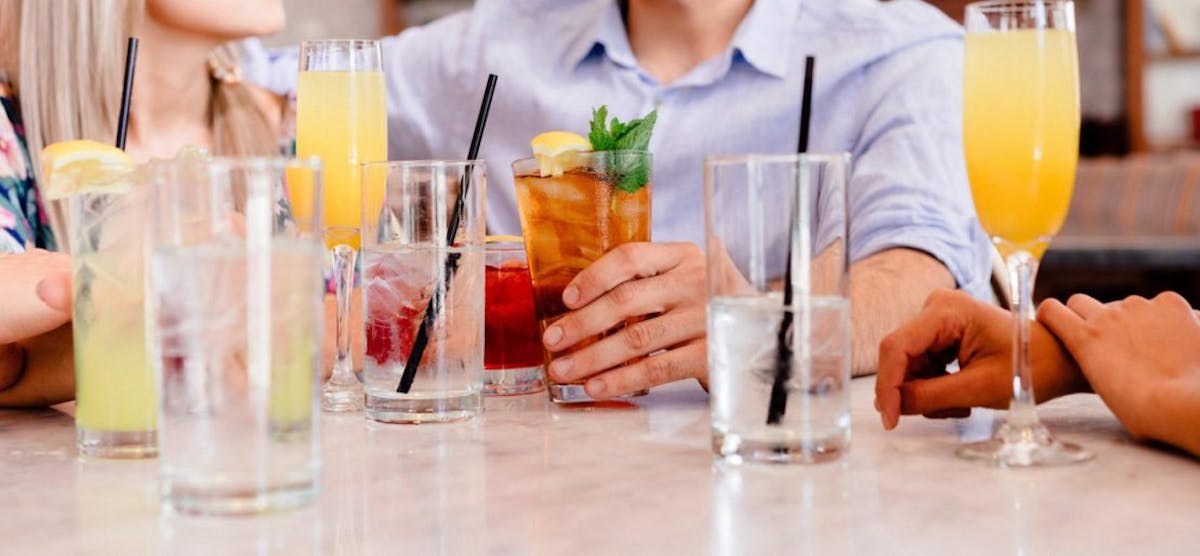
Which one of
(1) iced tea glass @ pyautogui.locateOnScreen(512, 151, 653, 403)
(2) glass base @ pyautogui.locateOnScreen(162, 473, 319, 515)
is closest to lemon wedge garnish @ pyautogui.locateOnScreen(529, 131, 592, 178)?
(1) iced tea glass @ pyautogui.locateOnScreen(512, 151, 653, 403)

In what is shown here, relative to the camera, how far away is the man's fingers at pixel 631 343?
1247mm

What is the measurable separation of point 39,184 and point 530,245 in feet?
3.17

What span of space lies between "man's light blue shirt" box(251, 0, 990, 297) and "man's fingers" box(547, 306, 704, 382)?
2.19 feet

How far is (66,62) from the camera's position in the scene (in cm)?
197

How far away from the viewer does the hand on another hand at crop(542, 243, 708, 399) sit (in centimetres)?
124

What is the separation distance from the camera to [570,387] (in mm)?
1271

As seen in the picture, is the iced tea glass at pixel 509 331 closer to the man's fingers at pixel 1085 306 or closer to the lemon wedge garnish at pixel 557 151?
the lemon wedge garnish at pixel 557 151

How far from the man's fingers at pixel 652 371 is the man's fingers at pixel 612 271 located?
0.07 m

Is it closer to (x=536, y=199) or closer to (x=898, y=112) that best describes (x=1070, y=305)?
(x=536, y=199)

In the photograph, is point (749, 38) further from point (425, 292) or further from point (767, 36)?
point (425, 292)

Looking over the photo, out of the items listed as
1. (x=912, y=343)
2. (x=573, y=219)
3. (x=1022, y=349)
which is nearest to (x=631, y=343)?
(x=573, y=219)

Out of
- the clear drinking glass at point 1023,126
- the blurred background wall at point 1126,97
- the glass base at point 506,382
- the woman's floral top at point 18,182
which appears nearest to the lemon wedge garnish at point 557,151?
the glass base at point 506,382

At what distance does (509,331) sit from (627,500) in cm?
48

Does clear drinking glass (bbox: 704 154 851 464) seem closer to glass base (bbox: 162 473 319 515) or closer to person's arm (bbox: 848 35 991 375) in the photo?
glass base (bbox: 162 473 319 515)
